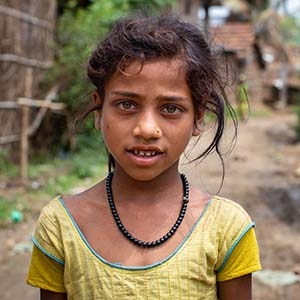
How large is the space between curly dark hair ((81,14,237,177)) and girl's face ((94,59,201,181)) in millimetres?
21

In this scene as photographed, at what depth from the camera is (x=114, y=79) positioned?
4.12 ft

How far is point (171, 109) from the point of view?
123 cm

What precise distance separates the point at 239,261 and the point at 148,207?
244 millimetres

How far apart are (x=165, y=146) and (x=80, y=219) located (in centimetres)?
27

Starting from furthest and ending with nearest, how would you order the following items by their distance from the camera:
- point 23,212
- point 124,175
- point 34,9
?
1. point 34,9
2. point 23,212
3. point 124,175

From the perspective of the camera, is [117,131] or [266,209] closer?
[117,131]

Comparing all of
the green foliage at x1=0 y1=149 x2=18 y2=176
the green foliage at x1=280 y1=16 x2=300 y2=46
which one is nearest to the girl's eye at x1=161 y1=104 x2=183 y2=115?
the green foliage at x1=0 y1=149 x2=18 y2=176

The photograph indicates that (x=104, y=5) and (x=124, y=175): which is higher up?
(x=104, y=5)

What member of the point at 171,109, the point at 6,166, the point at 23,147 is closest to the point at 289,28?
the point at 6,166

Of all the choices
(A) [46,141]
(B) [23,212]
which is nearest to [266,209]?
(B) [23,212]

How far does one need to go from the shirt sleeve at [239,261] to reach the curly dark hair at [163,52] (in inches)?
12.9

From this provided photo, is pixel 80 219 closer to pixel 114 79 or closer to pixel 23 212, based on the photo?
pixel 114 79

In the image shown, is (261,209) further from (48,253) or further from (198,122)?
(48,253)

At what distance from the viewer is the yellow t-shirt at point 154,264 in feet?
4.05
